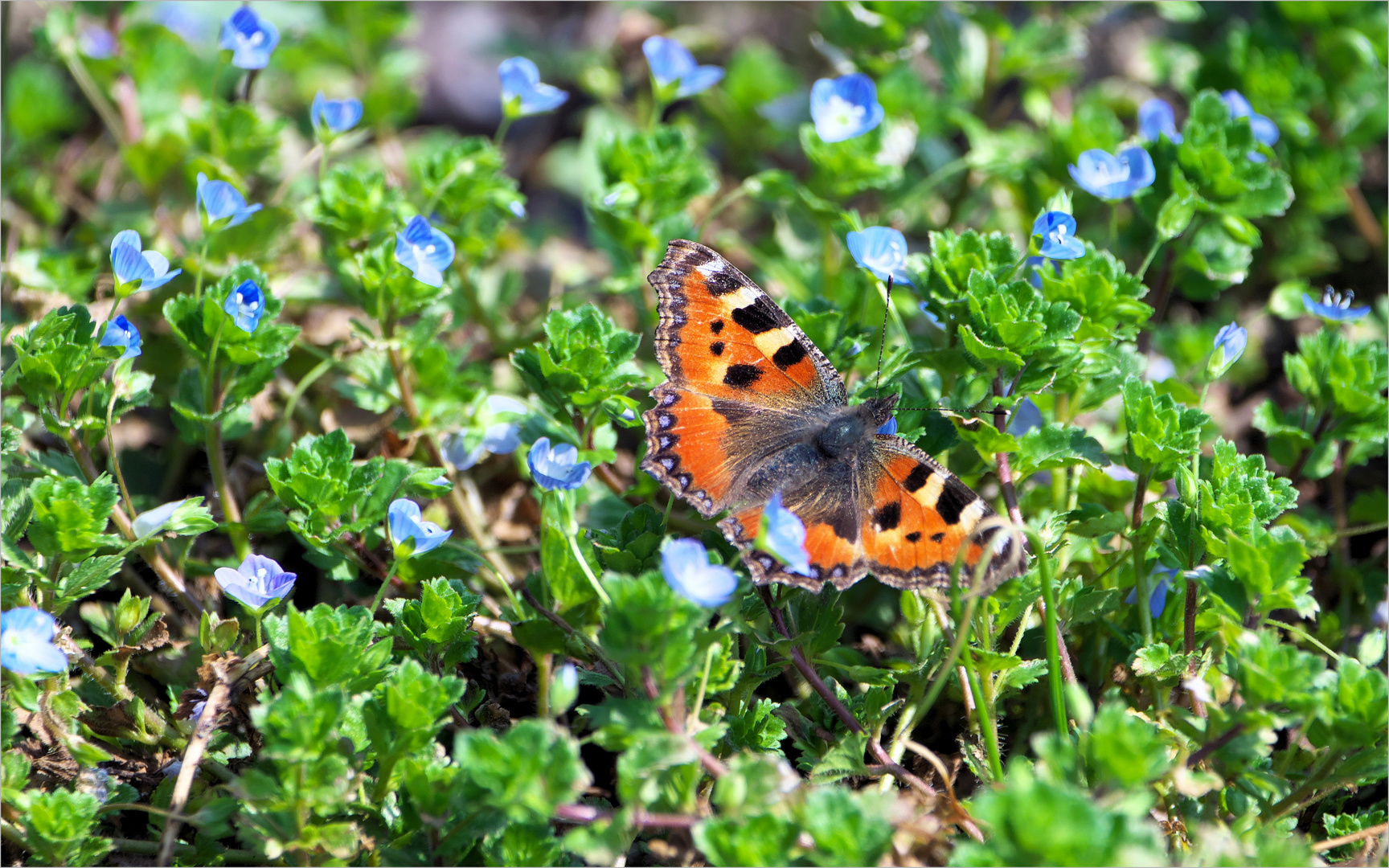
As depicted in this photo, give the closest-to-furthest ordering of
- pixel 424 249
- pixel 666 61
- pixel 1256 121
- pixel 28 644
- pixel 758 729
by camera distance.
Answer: pixel 28 644 < pixel 758 729 < pixel 424 249 < pixel 1256 121 < pixel 666 61

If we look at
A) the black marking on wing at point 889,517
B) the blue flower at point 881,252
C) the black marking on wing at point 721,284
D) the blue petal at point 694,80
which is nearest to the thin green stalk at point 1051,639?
the black marking on wing at point 889,517

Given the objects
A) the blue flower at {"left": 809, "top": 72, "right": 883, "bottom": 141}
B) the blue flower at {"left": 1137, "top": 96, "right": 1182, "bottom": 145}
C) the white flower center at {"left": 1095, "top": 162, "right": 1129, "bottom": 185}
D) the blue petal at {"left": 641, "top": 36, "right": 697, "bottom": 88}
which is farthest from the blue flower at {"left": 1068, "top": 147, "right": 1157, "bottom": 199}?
the blue petal at {"left": 641, "top": 36, "right": 697, "bottom": 88}

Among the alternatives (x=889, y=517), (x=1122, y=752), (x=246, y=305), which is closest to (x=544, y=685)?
(x=889, y=517)

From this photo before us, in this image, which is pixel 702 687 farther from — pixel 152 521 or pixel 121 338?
pixel 121 338

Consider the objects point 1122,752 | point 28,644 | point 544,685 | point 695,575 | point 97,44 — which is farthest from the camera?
point 97,44

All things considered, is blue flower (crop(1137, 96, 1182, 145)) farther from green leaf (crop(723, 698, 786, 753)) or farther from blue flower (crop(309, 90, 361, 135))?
blue flower (crop(309, 90, 361, 135))

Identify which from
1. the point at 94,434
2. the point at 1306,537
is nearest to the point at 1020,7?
the point at 1306,537
